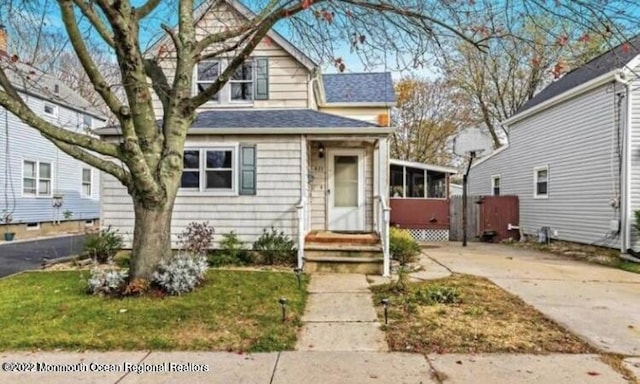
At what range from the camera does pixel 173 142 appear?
6797mm

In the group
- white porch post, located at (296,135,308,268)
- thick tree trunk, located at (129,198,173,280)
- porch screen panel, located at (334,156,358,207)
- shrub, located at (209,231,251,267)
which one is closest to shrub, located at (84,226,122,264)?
shrub, located at (209,231,251,267)

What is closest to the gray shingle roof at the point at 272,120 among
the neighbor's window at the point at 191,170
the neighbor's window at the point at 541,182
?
the neighbor's window at the point at 191,170

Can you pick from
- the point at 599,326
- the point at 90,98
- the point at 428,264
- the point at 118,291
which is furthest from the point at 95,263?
the point at 90,98

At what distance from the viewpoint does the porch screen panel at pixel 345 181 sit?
11.8 meters

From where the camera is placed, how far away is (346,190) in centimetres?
1185

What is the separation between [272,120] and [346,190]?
2885mm

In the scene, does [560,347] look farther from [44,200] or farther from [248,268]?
[44,200]

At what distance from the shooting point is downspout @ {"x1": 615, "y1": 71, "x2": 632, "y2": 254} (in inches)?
415

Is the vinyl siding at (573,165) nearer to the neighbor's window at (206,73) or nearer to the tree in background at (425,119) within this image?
the tree in background at (425,119)

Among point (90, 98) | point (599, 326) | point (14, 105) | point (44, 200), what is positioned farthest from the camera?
point (90, 98)

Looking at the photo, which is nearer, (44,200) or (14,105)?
(14,105)

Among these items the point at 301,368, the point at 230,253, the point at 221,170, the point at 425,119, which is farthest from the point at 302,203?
the point at 425,119

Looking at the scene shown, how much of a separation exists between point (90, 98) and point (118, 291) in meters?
21.3

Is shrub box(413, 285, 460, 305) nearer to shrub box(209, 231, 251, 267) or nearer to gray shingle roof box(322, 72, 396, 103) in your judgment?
shrub box(209, 231, 251, 267)
